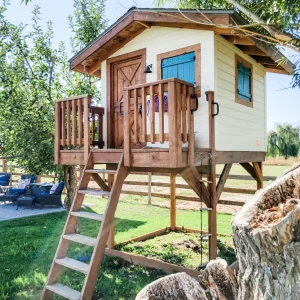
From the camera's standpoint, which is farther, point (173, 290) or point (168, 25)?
point (168, 25)

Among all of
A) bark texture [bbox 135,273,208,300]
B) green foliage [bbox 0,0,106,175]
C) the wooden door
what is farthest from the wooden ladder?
green foliage [bbox 0,0,106,175]

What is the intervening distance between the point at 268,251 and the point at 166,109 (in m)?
4.17

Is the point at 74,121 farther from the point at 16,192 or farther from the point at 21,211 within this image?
the point at 16,192

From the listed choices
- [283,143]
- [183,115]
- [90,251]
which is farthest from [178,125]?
[283,143]

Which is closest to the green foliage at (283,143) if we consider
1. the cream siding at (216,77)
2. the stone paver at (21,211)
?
the stone paver at (21,211)

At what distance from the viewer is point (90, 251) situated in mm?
5680

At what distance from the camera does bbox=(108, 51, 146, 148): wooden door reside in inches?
226

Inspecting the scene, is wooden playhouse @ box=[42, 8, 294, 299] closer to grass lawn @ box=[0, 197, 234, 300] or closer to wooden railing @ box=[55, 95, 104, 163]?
wooden railing @ box=[55, 95, 104, 163]

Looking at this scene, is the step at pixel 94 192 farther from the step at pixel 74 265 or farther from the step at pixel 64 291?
the step at pixel 64 291

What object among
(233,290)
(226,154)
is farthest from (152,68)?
(233,290)

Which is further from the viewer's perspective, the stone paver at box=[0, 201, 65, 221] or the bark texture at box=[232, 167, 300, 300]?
the stone paver at box=[0, 201, 65, 221]

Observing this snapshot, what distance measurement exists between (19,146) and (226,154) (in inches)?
171

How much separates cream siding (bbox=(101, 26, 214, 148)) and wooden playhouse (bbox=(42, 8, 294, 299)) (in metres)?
0.02

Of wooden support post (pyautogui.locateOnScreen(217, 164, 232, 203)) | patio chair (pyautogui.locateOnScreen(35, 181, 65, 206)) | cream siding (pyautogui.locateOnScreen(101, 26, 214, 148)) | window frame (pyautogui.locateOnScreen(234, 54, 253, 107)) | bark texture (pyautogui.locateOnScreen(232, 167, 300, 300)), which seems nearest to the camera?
bark texture (pyautogui.locateOnScreen(232, 167, 300, 300))
